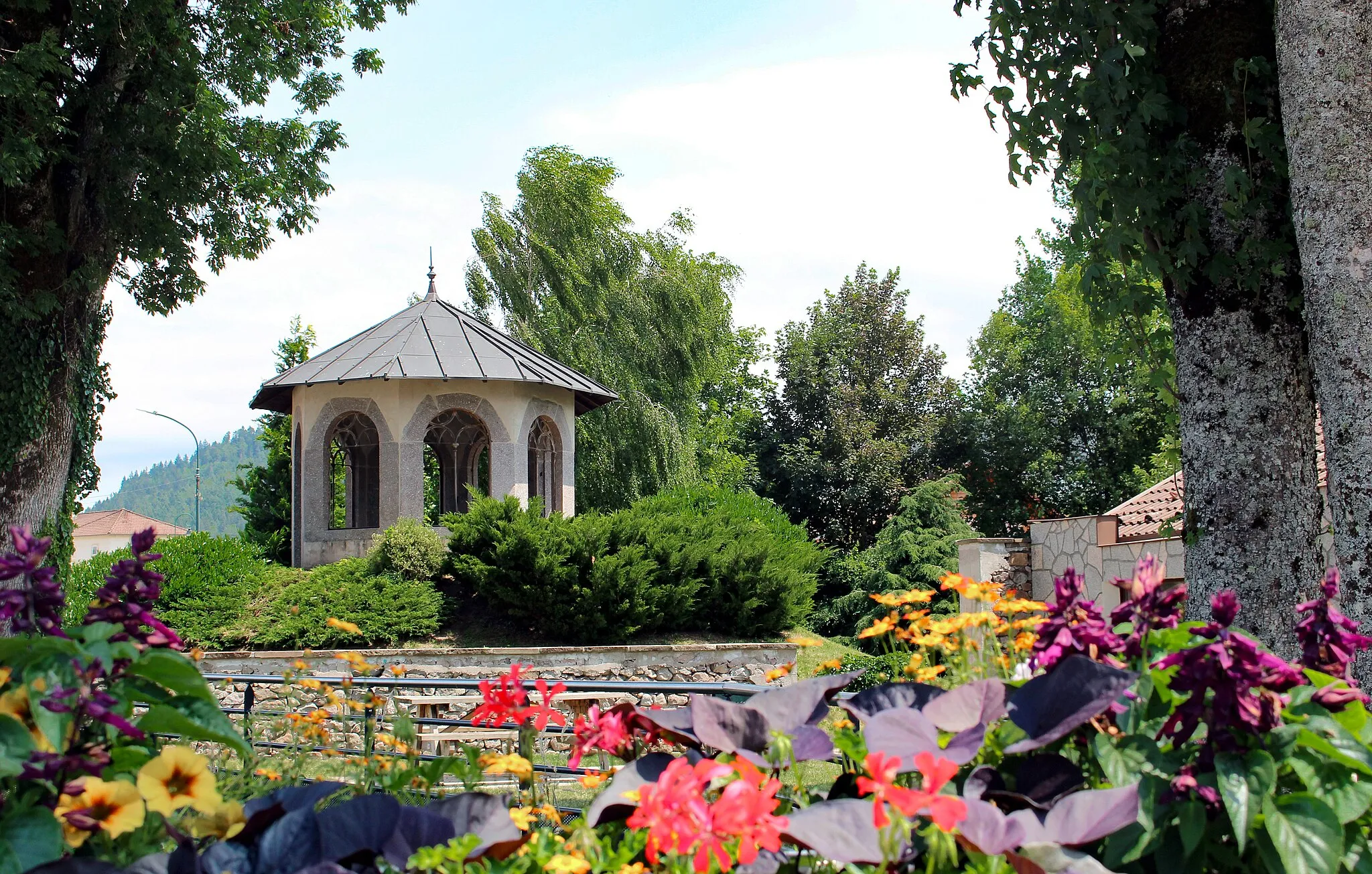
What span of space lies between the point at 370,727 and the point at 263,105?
9.41 m

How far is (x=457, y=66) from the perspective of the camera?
8.14 m

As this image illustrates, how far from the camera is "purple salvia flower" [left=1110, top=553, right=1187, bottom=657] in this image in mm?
1866

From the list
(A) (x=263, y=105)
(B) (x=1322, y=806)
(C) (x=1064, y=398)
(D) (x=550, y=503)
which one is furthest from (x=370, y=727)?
(C) (x=1064, y=398)

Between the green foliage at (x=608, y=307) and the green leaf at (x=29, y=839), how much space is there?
23.7 m

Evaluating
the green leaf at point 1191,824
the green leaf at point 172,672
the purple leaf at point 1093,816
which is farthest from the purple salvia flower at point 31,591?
the green leaf at point 1191,824

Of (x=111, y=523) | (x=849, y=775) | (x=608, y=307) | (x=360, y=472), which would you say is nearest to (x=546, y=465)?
(x=360, y=472)

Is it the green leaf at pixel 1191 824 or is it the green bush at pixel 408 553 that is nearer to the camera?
the green leaf at pixel 1191 824

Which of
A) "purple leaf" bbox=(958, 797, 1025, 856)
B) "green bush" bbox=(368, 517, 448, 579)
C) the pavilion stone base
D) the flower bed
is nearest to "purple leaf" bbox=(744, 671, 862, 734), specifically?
the flower bed

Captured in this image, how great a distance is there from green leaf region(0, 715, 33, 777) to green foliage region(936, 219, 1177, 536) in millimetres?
26058

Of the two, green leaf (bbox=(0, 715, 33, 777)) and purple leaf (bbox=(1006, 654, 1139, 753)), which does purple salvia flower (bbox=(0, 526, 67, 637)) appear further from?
purple leaf (bbox=(1006, 654, 1139, 753))

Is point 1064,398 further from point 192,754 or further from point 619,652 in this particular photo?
point 192,754

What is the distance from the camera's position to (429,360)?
16.0 metres

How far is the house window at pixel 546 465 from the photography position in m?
17.6

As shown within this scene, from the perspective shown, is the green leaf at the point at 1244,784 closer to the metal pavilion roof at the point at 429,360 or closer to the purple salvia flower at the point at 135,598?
the purple salvia flower at the point at 135,598
